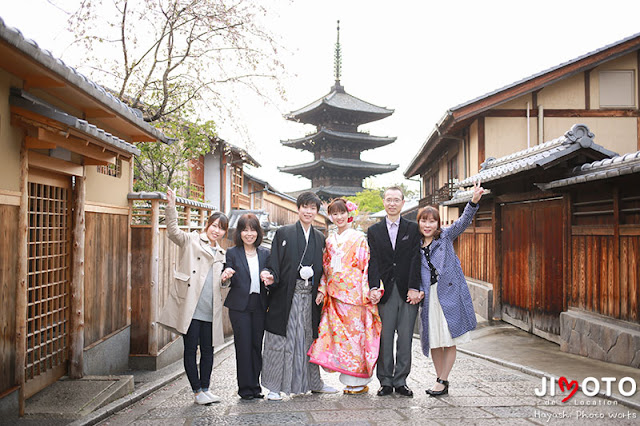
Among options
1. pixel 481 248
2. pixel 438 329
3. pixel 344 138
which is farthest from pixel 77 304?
pixel 344 138

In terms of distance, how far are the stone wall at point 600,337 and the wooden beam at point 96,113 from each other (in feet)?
19.3

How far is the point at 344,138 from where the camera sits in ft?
126

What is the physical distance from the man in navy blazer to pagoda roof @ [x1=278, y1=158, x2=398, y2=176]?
33769 millimetres

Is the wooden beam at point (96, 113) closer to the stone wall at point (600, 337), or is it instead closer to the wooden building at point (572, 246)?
the wooden building at point (572, 246)

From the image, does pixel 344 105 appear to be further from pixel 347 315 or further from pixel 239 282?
pixel 239 282

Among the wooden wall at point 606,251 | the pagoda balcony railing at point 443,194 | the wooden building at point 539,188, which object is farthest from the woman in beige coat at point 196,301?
the pagoda balcony railing at point 443,194

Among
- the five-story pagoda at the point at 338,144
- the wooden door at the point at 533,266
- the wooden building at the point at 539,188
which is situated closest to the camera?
the wooden building at the point at 539,188

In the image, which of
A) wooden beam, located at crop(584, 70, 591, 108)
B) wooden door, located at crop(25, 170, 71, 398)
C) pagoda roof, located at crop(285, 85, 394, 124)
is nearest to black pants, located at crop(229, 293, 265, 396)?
wooden door, located at crop(25, 170, 71, 398)

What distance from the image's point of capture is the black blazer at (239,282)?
4504 mm

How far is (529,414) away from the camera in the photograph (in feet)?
12.7

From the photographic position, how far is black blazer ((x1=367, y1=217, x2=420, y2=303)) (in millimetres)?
4609

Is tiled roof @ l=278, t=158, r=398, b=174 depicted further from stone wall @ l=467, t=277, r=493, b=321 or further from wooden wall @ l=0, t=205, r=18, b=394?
wooden wall @ l=0, t=205, r=18, b=394

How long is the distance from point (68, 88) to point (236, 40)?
4.89 m

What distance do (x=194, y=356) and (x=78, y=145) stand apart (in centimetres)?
219
